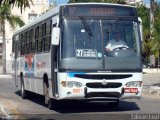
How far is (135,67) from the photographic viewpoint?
1540 centimetres

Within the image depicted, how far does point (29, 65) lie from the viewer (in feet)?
67.1

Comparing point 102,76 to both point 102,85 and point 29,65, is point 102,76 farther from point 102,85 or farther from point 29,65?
point 29,65

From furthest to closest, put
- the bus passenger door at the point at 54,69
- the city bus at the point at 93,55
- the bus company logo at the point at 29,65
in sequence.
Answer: the bus company logo at the point at 29,65, the bus passenger door at the point at 54,69, the city bus at the point at 93,55

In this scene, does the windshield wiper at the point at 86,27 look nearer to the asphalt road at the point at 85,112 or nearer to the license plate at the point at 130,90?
the license plate at the point at 130,90

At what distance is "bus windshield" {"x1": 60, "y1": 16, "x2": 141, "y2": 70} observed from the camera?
1501cm

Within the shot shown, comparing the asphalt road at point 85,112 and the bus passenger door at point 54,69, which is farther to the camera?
the bus passenger door at point 54,69

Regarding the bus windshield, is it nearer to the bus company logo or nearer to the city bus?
the city bus

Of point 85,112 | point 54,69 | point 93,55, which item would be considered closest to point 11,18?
point 85,112

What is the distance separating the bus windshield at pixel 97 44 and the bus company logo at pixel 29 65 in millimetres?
4725

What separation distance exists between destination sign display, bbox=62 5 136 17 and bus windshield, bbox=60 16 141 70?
A: 7.8 inches

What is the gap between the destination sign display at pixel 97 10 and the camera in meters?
15.5

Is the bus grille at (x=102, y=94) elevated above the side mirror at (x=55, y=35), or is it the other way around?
the side mirror at (x=55, y=35)

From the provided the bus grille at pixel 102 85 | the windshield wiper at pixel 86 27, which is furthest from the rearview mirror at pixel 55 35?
the bus grille at pixel 102 85

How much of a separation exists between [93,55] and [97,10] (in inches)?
60.4
